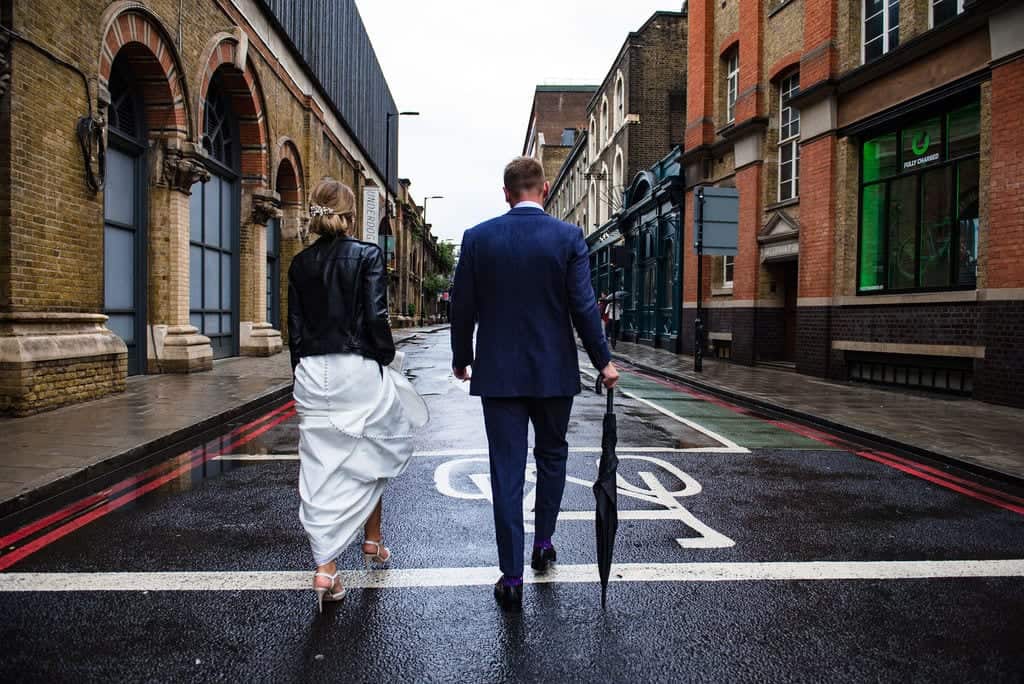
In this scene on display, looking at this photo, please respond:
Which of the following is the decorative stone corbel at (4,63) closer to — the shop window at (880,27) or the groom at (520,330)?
the groom at (520,330)

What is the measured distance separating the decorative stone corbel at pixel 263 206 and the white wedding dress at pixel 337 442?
14.6 m

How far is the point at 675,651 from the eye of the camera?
9.05 feet

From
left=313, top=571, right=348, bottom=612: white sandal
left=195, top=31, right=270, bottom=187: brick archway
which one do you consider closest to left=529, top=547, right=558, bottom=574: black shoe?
left=313, top=571, right=348, bottom=612: white sandal

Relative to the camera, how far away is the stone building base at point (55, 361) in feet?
24.8

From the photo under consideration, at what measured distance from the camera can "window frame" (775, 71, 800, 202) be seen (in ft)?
51.7

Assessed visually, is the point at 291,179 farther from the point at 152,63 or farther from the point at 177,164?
the point at 152,63

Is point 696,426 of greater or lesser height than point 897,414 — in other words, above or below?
below

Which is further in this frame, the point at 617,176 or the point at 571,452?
the point at 617,176

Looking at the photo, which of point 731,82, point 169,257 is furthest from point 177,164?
point 731,82

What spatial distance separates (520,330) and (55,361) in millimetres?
7130

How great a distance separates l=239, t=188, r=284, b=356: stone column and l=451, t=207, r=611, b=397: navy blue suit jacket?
14.9 metres

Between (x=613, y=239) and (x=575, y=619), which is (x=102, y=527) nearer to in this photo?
(x=575, y=619)

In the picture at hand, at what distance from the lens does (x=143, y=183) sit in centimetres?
1202

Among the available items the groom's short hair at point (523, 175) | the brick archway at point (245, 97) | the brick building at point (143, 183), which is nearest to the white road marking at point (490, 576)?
the groom's short hair at point (523, 175)
